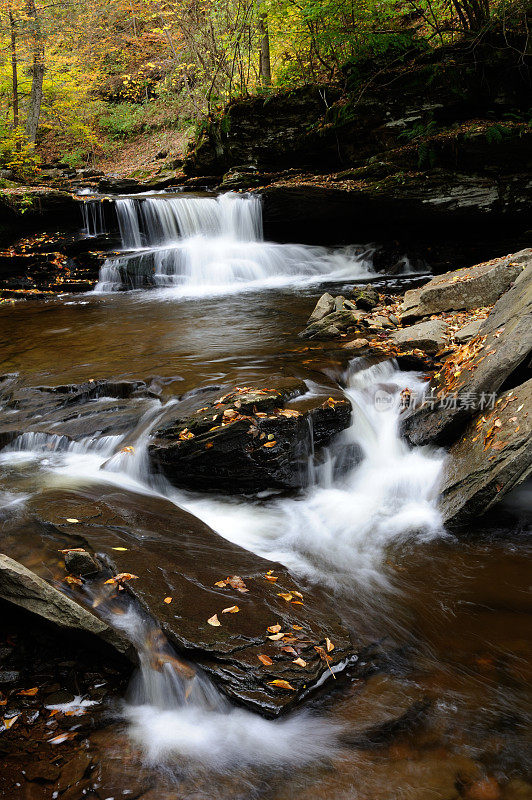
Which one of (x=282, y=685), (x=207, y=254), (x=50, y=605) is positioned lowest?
(x=282, y=685)

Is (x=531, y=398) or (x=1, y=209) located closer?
(x=531, y=398)

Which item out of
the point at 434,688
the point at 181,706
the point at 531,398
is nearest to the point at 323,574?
the point at 434,688

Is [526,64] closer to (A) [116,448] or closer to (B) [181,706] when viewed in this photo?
(A) [116,448]

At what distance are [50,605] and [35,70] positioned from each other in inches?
899

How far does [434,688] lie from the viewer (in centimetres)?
297

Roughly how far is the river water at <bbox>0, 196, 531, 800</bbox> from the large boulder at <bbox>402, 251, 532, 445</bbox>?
296 mm

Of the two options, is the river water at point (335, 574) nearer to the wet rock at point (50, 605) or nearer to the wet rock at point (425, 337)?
the wet rock at point (50, 605)

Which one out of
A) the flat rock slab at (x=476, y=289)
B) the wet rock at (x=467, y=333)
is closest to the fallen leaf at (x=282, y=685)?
the wet rock at (x=467, y=333)

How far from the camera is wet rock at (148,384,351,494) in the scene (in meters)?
5.07

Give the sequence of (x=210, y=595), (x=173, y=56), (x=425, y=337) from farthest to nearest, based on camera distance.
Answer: (x=173, y=56) → (x=425, y=337) → (x=210, y=595)

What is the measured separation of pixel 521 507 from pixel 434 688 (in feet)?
7.63

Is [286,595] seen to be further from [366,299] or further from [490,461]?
[366,299]

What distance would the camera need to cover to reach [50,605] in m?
2.86

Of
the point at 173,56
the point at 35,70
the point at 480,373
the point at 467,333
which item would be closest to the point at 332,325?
the point at 467,333
